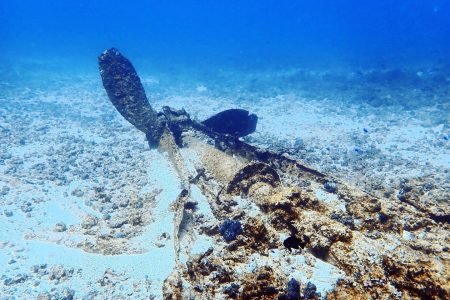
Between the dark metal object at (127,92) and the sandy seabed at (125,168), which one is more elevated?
the dark metal object at (127,92)

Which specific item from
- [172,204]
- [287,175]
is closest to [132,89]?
[172,204]

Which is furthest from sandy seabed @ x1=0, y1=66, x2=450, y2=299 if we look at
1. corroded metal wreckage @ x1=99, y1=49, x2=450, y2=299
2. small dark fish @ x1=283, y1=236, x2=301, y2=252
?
small dark fish @ x1=283, y1=236, x2=301, y2=252

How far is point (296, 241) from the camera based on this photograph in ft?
18.0

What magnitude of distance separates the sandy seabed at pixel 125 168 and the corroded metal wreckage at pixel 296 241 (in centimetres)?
46

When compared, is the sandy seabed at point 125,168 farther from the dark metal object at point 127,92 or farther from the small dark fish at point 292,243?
the dark metal object at point 127,92

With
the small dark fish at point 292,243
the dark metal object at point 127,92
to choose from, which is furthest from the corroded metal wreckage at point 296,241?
the dark metal object at point 127,92

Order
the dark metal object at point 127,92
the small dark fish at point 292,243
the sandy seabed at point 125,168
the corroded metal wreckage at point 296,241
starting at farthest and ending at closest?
the dark metal object at point 127,92 → the sandy seabed at point 125,168 → the small dark fish at point 292,243 → the corroded metal wreckage at point 296,241

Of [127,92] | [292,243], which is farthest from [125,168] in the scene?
[292,243]

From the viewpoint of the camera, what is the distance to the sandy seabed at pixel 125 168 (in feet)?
23.0

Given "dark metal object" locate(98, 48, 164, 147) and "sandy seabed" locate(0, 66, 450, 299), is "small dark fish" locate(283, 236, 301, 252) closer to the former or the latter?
"sandy seabed" locate(0, 66, 450, 299)

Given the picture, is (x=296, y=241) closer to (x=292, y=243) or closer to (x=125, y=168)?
(x=292, y=243)

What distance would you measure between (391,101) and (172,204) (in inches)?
843

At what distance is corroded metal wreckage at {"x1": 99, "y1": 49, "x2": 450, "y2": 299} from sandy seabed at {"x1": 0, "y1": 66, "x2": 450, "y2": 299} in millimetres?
461

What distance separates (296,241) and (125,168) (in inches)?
337
